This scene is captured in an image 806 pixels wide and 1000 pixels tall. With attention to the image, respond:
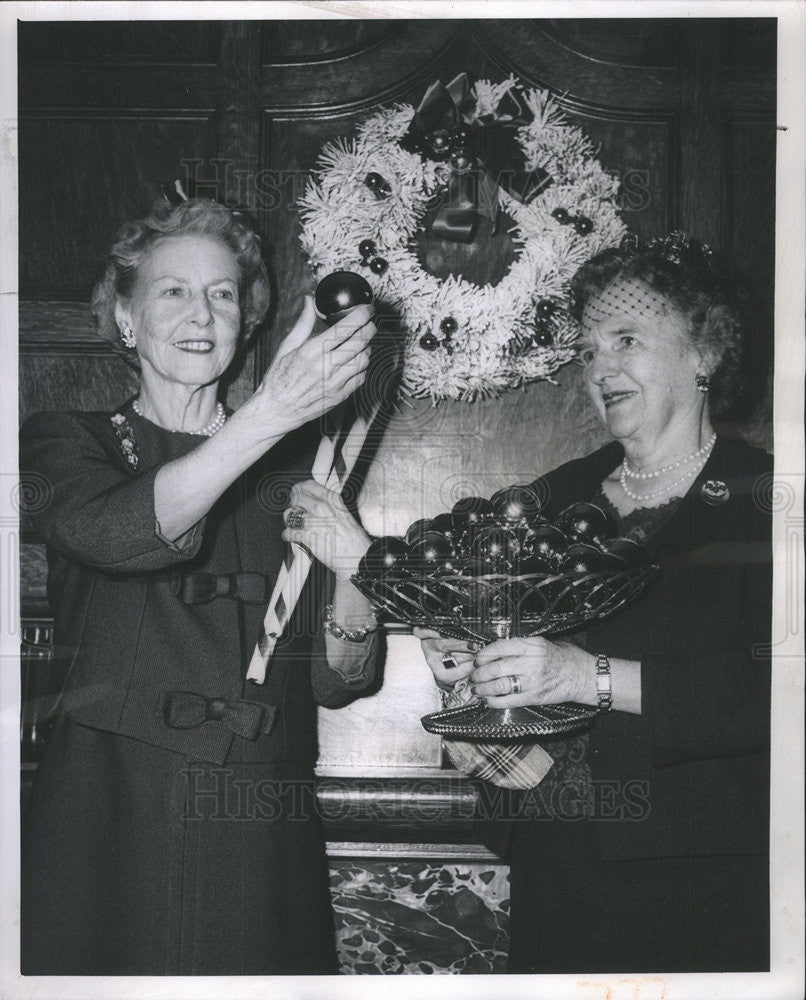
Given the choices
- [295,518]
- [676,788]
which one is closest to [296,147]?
[295,518]

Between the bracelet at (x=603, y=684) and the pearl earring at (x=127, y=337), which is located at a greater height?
the pearl earring at (x=127, y=337)

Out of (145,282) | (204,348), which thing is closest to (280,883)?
(204,348)

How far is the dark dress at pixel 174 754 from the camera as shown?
1470 millimetres

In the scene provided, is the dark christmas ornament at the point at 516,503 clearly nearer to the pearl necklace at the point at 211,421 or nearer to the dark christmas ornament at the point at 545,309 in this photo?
the dark christmas ornament at the point at 545,309

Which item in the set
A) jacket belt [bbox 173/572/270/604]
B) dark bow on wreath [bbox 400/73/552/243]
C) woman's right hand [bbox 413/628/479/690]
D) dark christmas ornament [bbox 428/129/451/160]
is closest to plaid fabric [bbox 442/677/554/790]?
woman's right hand [bbox 413/628/479/690]

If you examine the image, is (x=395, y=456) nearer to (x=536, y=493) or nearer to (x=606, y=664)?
(x=536, y=493)

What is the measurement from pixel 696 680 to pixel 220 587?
771 millimetres

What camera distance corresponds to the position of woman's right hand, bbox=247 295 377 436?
1.45m

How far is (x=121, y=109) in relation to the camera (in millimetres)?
1531

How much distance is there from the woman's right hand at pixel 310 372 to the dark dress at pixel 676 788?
0.38m

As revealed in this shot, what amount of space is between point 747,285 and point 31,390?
3.89 feet

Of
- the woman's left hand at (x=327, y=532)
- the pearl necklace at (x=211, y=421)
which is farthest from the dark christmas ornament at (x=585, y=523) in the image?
the pearl necklace at (x=211, y=421)

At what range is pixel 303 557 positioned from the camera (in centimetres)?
150

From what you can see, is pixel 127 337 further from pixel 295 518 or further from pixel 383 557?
pixel 383 557
